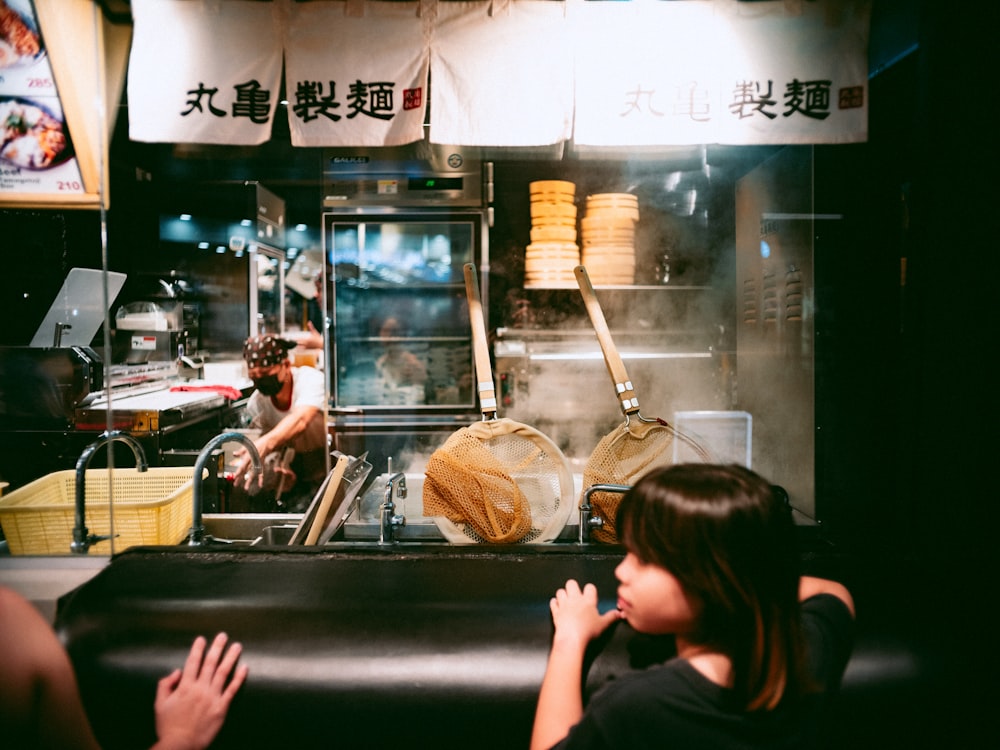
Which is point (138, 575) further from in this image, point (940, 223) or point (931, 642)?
point (940, 223)

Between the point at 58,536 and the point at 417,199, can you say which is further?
the point at 417,199

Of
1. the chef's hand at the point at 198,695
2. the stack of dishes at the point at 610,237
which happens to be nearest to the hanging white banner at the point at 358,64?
the chef's hand at the point at 198,695

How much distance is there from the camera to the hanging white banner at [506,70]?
7.42 ft

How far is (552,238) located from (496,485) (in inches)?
87.1

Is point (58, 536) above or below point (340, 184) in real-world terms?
below

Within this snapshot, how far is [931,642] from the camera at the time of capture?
1.60m

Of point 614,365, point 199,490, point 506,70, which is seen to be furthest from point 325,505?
point 506,70

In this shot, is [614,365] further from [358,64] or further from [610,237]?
[610,237]

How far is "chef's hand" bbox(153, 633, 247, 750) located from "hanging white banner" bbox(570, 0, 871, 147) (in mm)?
2073

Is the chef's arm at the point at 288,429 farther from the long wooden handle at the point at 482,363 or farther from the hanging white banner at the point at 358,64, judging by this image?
the hanging white banner at the point at 358,64

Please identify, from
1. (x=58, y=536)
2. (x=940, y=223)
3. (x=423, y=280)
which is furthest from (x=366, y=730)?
(x=423, y=280)

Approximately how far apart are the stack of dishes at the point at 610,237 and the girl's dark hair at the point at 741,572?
305cm

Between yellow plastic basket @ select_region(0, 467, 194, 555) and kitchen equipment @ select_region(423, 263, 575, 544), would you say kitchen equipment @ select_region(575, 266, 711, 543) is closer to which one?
kitchen equipment @ select_region(423, 263, 575, 544)

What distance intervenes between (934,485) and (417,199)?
3.41 metres
